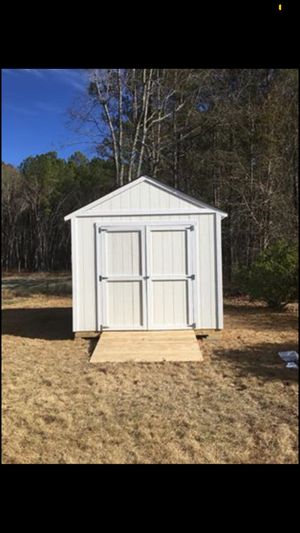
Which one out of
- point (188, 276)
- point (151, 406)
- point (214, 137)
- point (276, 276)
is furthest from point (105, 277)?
point (214, 137)

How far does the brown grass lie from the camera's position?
7.80 feet

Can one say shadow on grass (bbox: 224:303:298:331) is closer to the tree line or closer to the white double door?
the tree line

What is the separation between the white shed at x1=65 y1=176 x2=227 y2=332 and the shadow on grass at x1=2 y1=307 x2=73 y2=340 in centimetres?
92

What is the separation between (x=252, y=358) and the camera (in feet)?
14.4

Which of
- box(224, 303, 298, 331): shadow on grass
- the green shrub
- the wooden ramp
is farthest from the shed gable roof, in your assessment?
the green shrub

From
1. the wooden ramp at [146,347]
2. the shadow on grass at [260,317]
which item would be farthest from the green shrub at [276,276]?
the wooden ramp at [146,347]

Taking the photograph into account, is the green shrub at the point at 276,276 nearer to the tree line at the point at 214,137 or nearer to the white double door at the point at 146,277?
the tree line at the point at 214,137

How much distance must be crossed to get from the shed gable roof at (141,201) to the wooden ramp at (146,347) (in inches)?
63.9

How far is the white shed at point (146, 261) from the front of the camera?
5.26 metres
